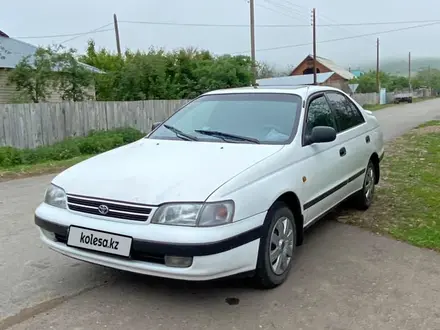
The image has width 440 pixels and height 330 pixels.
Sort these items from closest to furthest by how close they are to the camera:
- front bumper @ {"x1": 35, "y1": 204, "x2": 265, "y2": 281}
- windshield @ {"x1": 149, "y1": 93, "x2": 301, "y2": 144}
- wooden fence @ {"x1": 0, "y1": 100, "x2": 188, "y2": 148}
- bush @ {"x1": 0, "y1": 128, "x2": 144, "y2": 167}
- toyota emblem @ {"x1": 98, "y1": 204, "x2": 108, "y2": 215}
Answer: front bumper @ {"x1": 35, "y1": 204, "x2": 265, "y2": 281} → toyota emblem @ {"x1": 98, "y1": 204, "x2": 108, "y2": 215} → windshield @ {"x1": 149, "y1": 93, "x2": 301, "y2": 144} → bush @ {"x1": 0, "y1": 128, "x2": 144, "y2": 167} → wooden fence @ {"x1": 0, "y1": 100, "x2": 188, "y2": 148}

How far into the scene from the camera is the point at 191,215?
119 inches

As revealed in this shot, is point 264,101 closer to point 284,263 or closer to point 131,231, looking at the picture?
point 284,263

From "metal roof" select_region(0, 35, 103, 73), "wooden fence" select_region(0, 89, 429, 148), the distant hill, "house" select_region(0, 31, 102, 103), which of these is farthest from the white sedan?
the distant hill

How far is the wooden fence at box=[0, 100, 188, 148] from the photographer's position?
12305mm

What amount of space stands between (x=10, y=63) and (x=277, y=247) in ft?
52.6

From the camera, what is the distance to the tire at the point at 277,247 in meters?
3.40

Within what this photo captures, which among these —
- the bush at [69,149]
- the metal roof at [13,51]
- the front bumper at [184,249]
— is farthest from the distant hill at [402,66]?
the front bumper at [184,249]

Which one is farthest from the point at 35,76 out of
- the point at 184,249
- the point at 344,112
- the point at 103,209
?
the point at 184,249

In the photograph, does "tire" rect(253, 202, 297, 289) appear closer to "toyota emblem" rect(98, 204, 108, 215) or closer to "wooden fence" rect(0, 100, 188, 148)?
"toyota emblem" rect(98, 204, 108, 215)

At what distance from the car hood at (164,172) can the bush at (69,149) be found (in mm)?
7993

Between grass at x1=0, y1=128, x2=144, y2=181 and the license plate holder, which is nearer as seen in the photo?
the license plate holder

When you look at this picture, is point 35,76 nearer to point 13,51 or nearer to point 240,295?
point 13,51

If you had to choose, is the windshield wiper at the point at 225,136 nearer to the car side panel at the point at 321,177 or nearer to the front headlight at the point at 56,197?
the car side panel at the point at 321,177

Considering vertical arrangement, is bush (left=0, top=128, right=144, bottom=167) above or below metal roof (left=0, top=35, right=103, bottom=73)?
below
